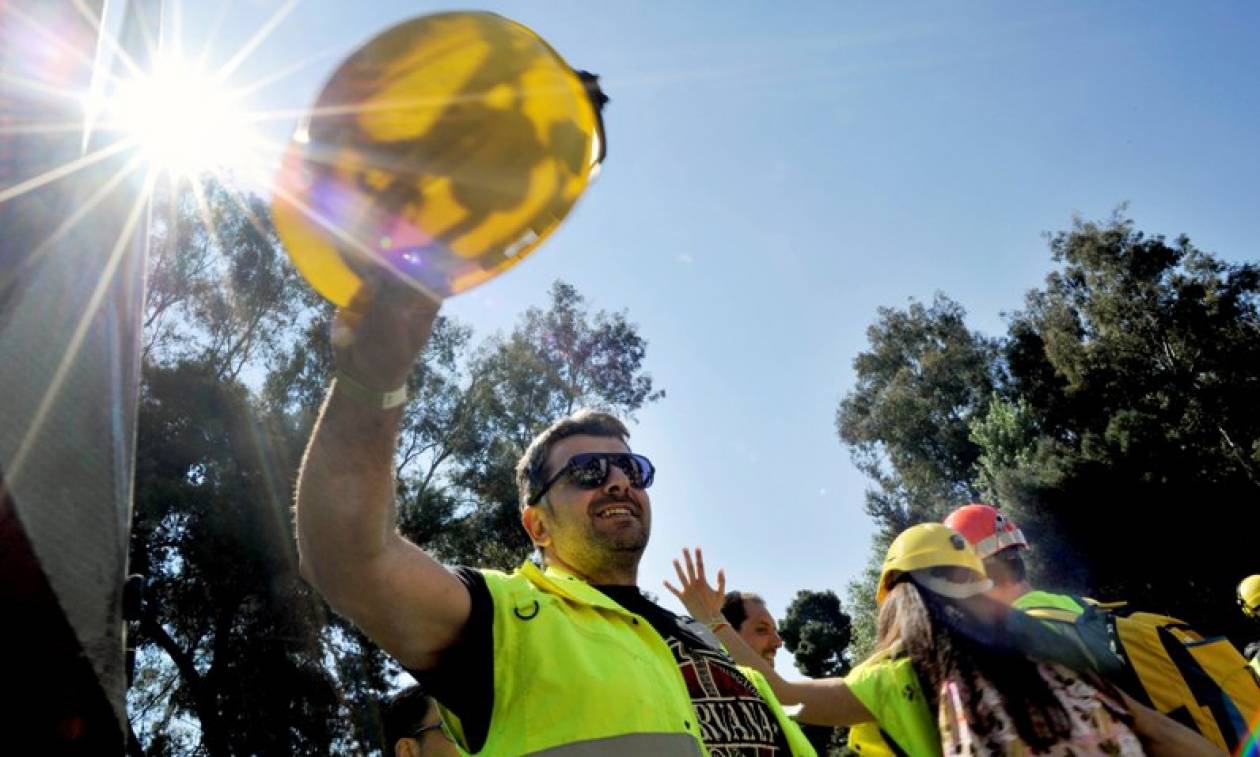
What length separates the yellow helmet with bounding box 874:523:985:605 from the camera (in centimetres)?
308

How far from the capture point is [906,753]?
3133 mm

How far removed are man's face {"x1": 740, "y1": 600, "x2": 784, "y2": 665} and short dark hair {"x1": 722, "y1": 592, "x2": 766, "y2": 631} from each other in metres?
0.02

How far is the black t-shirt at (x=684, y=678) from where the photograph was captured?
1.58 m

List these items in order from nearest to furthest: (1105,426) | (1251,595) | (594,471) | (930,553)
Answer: (594,471) < (930,553) < (1251,595) < (1105,426)

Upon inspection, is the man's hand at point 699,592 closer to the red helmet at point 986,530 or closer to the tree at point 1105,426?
the red helmet at point 986,530

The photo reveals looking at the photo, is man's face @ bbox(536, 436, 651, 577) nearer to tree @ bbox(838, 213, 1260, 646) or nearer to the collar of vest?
the collar of vest

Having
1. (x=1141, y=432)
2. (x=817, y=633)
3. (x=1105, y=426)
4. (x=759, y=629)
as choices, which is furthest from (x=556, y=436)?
(x=817, y=633)

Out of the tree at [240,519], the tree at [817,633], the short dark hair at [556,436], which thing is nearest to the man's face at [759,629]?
the short dark hair at [556,436]

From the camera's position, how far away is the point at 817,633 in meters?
43.2

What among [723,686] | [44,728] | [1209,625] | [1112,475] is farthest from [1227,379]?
[44,728]

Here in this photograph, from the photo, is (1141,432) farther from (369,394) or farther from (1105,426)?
(369,394)

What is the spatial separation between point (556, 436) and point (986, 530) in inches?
93.4

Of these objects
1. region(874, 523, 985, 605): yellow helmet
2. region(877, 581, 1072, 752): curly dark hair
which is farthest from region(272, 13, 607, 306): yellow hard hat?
region(874, 523, 985, 605): yellow helmet

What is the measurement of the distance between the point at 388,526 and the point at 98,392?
0.51 meters
